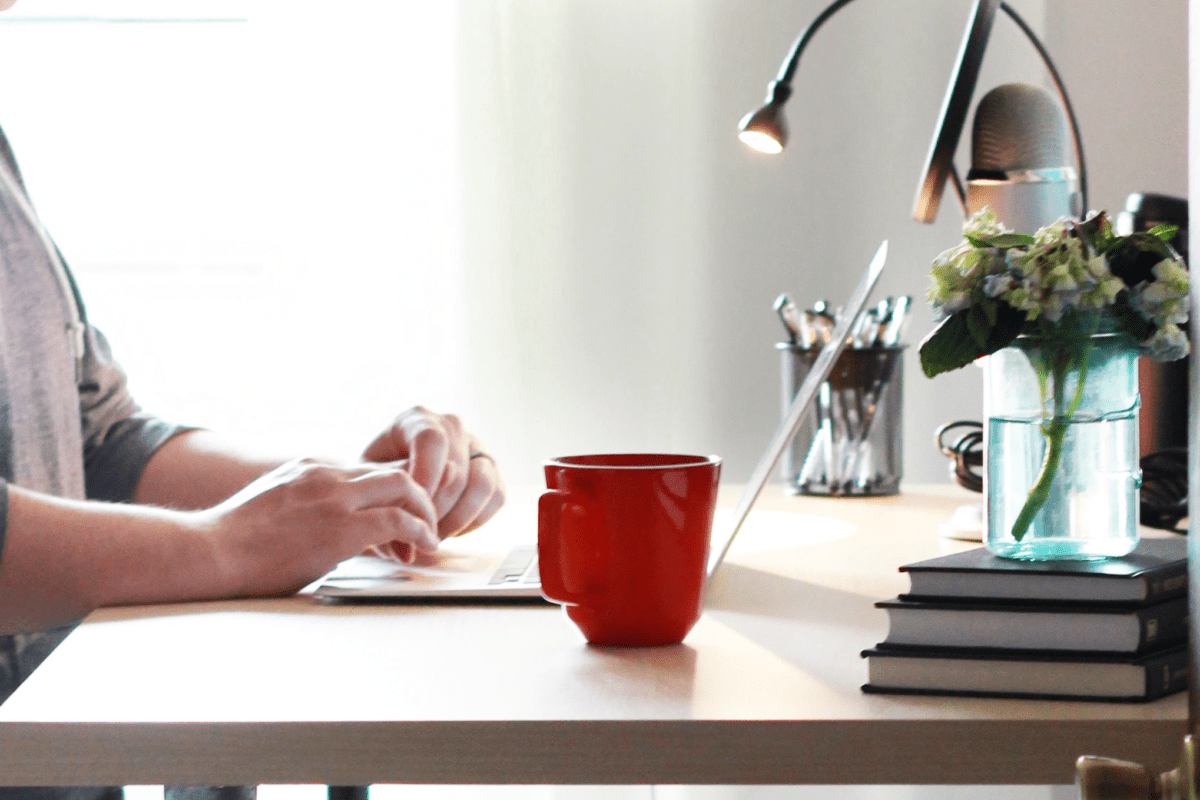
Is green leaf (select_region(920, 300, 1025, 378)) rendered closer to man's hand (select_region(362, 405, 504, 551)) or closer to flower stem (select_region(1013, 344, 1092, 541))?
flower stem (select_region(1013, 344, 1092, 541))

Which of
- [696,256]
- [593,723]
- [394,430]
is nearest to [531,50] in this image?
[696,256]

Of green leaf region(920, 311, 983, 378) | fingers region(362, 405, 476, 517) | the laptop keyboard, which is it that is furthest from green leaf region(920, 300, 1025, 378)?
fingers region(362, 405, 476, 517)

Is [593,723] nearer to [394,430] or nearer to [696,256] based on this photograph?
[394,430]

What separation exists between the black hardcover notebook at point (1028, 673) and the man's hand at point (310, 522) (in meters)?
0.33

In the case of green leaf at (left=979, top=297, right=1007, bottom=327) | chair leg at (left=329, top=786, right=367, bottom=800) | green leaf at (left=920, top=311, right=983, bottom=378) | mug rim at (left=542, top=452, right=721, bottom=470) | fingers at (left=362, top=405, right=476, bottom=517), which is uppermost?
green leaf at (left=979, top=297, right=1007, bottom=327)

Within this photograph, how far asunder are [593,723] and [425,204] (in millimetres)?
1379

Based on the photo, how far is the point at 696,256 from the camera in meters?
1.69

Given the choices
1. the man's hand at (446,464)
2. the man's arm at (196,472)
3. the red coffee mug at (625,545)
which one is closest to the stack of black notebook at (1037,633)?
the red coffee mug at (625,545)

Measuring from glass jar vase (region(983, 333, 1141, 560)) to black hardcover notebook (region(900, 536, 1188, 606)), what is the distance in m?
0.06

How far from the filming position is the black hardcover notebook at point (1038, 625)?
0.43m

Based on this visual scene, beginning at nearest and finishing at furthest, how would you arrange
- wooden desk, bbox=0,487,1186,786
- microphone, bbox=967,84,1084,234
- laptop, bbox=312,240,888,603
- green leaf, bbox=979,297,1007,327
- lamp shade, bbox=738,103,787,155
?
1. wooden desk, bbox=0,487,1186,786
2. green leaf, bbox=979,297,1007,327
3. laptop, bbox=312,240,888,603
4. microphone, bbox=967,84,1084,234
5. lamp shade, bbox=738,103,787,155

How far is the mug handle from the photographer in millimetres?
513

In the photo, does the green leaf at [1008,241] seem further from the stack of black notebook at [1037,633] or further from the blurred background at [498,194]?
the blurred background at [498,194]

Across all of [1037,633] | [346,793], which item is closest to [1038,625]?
[1037,633]
